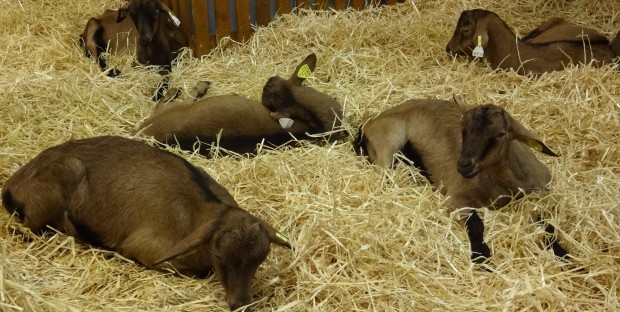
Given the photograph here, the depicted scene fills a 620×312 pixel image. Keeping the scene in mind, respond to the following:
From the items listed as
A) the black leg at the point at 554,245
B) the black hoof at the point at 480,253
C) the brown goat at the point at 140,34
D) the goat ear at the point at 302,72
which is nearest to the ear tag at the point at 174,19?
the brown goat at the point at 140,34

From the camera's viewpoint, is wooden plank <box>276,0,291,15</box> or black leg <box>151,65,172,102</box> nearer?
black leg <box>151,65,172,102</box>

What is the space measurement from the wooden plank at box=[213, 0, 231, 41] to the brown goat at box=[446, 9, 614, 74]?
2380 mm

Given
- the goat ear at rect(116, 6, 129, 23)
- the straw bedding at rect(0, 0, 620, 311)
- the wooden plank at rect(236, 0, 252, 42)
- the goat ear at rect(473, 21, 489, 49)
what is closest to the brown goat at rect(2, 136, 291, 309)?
the straw bedding at rect(0, 0, 620, 311)

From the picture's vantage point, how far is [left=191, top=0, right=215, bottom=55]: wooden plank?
7180 mm

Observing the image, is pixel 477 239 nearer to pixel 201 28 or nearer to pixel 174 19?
pixel 174 19

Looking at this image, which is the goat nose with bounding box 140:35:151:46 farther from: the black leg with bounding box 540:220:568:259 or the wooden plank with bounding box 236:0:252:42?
the black leg with bounding box 540:220:568:259

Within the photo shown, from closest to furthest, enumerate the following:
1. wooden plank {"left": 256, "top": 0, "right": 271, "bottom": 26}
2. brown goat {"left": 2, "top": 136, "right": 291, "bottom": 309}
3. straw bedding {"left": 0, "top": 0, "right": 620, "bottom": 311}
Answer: straw bedding {"left": 0, "top": 0, "right": 620, "bottom": 311} → brown goat {"left": 2, "top": 136, "right": 291, "bottom": 309} → wooden plank {"left": 256, "top": 0, "right": 271, "bottom": 26}

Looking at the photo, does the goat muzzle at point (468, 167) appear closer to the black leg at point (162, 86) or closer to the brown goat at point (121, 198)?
the brown goat at point (121, 198)

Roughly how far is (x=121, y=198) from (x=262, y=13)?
3.95 metres

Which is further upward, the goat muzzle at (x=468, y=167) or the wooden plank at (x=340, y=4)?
the wooden plank at (x=340, y=4)

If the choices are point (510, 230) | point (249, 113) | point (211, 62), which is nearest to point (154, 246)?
point (249, 113)

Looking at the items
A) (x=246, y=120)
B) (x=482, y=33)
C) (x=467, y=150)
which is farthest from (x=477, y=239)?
(x=482, y=33)

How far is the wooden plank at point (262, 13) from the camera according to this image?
7.65 m

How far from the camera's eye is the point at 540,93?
20.6ft
